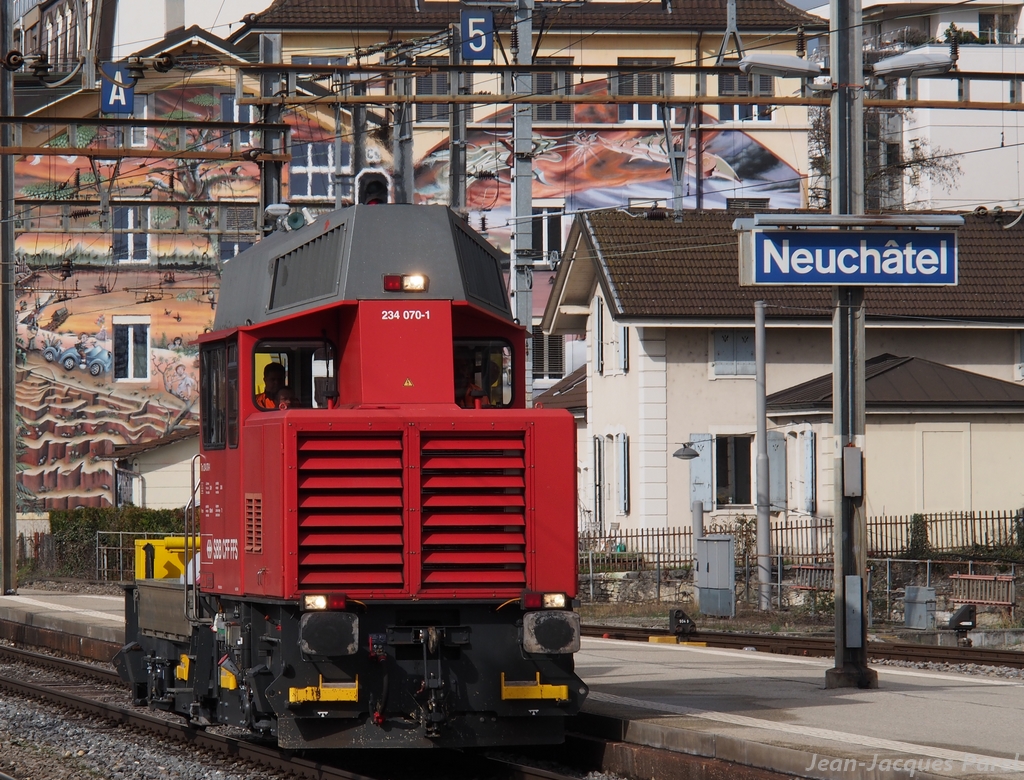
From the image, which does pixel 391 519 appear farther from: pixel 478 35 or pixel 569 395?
pixel 569 395

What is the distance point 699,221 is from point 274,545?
30.0m

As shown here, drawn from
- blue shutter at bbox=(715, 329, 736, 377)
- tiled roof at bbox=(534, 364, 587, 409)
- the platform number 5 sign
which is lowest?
tiled roof at bbox=(534, 364, 587, 409)

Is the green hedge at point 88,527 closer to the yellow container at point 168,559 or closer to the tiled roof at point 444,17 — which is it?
the tiled roof at point 444,17

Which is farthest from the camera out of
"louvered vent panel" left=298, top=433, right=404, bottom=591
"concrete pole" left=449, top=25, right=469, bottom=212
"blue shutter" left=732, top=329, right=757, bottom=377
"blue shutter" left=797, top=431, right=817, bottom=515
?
"blue shutter" left=732, top=329, right=757, bottom=377

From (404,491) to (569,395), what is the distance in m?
36.4

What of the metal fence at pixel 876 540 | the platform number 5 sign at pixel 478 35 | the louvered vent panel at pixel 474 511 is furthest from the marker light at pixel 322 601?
the metal fence at pixel 876 540

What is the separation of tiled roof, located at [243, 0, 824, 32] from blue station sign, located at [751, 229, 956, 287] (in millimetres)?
49448

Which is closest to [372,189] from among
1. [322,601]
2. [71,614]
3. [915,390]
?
[322,601]

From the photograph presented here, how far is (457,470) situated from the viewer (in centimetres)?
1072

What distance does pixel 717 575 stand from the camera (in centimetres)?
2781

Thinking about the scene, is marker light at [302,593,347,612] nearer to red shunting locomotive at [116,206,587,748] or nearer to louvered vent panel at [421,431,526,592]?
red shunting locomotive at [116,206,587,748]

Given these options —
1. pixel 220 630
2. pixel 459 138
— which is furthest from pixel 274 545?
pixel 459 138

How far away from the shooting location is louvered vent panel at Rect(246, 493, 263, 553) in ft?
36.0

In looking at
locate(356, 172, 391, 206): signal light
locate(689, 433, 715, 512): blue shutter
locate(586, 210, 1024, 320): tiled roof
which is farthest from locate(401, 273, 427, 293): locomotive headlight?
locate(689, 433, 715, 512): blue shutter
